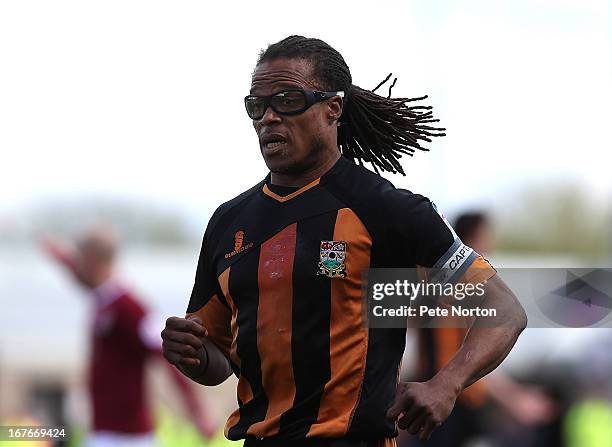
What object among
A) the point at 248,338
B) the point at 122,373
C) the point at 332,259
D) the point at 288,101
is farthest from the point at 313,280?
the point at 122,373

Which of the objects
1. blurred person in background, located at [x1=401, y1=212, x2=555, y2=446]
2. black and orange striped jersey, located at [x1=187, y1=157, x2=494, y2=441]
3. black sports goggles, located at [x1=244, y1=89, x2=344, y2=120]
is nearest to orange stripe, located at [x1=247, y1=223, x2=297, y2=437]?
black and orange striped jersey, located at [x1=187, y1=157, x2=494, y2=441]

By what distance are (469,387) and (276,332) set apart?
4726mm

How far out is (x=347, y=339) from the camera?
4266 mm

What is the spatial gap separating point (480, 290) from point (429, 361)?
14.9 feet

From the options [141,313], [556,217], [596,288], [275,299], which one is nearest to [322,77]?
[275,299]

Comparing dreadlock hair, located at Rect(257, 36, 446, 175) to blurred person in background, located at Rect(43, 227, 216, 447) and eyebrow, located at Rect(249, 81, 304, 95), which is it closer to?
eyebrow, located at Rect(249, 81, 304, 95)

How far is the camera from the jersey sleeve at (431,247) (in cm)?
426

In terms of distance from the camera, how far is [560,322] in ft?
19.9

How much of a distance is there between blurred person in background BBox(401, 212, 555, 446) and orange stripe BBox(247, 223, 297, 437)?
3.82m

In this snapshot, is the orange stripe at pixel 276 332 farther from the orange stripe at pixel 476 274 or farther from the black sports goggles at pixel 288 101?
the orange stripe at pixel 476 274

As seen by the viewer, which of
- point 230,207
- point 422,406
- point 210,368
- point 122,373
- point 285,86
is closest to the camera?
point 422,406

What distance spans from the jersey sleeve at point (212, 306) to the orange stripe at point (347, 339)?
521mm

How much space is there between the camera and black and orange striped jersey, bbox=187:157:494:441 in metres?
4.25

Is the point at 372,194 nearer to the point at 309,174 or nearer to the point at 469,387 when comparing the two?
the point at 309,174
